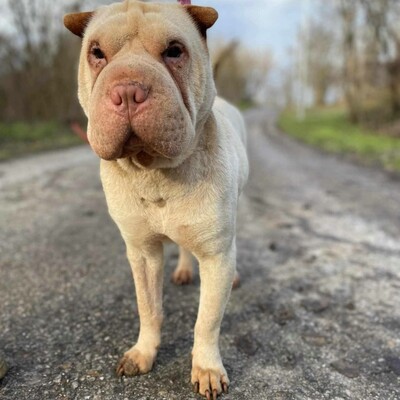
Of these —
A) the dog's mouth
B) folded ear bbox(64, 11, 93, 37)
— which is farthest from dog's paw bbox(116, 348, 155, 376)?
folded ear bbox(64, 11, 93, 37)

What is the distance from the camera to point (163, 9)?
7.43ft

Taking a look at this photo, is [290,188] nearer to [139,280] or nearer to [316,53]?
[139,280]

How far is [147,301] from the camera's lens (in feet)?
9.39

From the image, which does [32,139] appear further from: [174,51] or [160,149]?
[160,149]

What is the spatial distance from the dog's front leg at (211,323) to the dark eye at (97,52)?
119 centimetres

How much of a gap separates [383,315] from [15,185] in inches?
260

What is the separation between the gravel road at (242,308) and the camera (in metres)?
2.62

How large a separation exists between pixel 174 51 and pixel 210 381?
5.80ft

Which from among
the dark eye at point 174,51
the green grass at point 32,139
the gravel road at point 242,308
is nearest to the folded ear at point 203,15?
the dark eye at point 174,51

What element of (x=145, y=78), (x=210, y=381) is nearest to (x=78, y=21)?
(x=145, y=78)

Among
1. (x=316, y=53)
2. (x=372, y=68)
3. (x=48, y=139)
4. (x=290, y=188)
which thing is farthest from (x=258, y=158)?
(x=316, y=53)

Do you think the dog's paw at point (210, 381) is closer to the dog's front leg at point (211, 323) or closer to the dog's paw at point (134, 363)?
the dog's front leg at point (211, 323)

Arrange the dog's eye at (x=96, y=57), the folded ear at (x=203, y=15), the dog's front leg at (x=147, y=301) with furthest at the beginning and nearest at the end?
the dog's front leg at (x=147, y=301)
the folded ear at (x=203, y=15)
the dog's eye at (x=96, y=57)

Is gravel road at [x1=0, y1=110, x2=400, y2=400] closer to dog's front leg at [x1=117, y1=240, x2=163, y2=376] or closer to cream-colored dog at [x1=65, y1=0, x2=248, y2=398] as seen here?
dog's front leg at [x1=117, y1=240, x2=163, y2=376]
